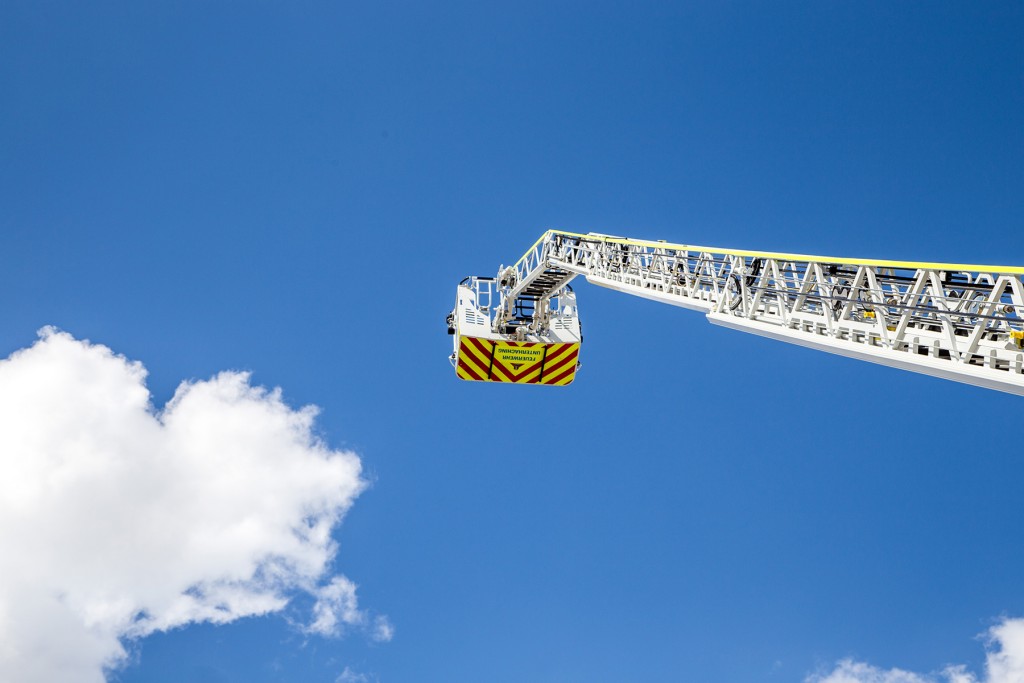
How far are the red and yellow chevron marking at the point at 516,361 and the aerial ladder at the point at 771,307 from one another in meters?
0.03

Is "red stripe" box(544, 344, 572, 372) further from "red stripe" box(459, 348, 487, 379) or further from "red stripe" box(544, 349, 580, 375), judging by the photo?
"red stripe" box(459, 348, 487, 379)

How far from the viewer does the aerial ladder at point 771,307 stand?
984cm

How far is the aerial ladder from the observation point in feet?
32.3

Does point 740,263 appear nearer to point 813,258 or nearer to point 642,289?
point 813,258

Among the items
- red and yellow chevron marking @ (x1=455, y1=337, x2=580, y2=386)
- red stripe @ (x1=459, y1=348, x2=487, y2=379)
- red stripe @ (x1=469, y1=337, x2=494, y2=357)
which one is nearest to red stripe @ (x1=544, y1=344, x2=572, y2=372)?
red and yellow chevron marking @ (x1=455, y1=337, x2=580, y2=386)

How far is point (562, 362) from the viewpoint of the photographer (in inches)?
942

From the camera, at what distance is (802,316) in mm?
12695

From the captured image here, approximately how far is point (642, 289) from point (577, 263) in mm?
4439

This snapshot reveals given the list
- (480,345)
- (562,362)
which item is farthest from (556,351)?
(480,345)

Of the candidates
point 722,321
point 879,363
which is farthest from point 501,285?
point 879,363

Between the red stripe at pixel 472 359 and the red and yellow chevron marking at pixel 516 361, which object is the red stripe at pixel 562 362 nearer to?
the red and yellow chevron marking at pixel 516 361

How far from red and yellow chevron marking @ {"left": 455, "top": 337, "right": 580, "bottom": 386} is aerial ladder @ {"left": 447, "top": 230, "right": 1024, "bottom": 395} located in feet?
0.10

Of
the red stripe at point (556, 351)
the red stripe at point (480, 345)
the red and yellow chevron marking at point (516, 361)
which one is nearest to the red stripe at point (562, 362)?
the red and yellow chevron marking at point (516, 361)

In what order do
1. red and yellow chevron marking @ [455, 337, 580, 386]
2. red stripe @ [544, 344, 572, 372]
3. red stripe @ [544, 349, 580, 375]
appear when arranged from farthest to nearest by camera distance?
red stripe @ [544, 349, 580, 375], red stripe @ [544, 344, 572, 372], red and yellow chevron marking @ [455, 337, 580, 386]
